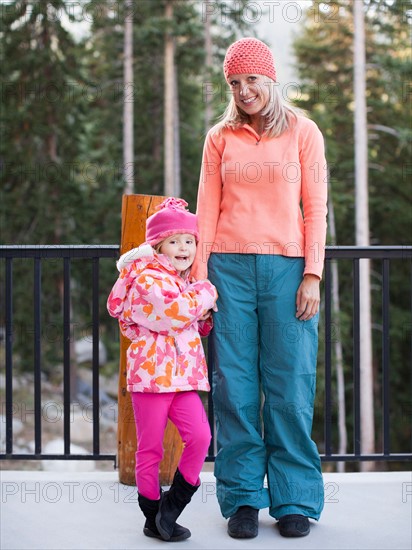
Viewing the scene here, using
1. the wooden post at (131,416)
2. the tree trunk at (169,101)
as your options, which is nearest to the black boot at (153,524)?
the wooden post at (131,416)

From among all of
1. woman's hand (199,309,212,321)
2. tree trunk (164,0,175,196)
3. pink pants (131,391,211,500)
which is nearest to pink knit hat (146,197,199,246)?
woman's hand (199,309,212,321)

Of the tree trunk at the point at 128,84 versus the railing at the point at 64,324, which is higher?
the tree trunk at the point at 128,84

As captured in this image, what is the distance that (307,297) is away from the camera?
247 centimetres

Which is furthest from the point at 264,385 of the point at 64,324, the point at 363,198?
the point at 363,198

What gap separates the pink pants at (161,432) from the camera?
2.40m

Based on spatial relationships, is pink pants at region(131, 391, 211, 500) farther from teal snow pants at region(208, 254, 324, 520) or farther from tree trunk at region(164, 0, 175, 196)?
tree trunk at region(164, 0, 175, 196)

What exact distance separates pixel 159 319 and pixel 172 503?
594 millimetres

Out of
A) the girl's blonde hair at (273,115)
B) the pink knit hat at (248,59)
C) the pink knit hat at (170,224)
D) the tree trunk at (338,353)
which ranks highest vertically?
the pink knit hat at (248,59)

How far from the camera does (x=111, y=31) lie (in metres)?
19.2

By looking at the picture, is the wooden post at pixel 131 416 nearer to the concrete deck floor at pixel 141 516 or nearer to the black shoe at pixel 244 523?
the concrete deck floor at pixel 141 516

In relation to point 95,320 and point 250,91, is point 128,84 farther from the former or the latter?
point 250,91

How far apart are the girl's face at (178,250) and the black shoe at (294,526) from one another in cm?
89

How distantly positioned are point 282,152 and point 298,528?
47.9 inches

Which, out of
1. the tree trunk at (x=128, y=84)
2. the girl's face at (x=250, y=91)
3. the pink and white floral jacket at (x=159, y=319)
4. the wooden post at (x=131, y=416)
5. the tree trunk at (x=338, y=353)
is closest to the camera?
the pink and white floral jacket at (x=159, y=319)
